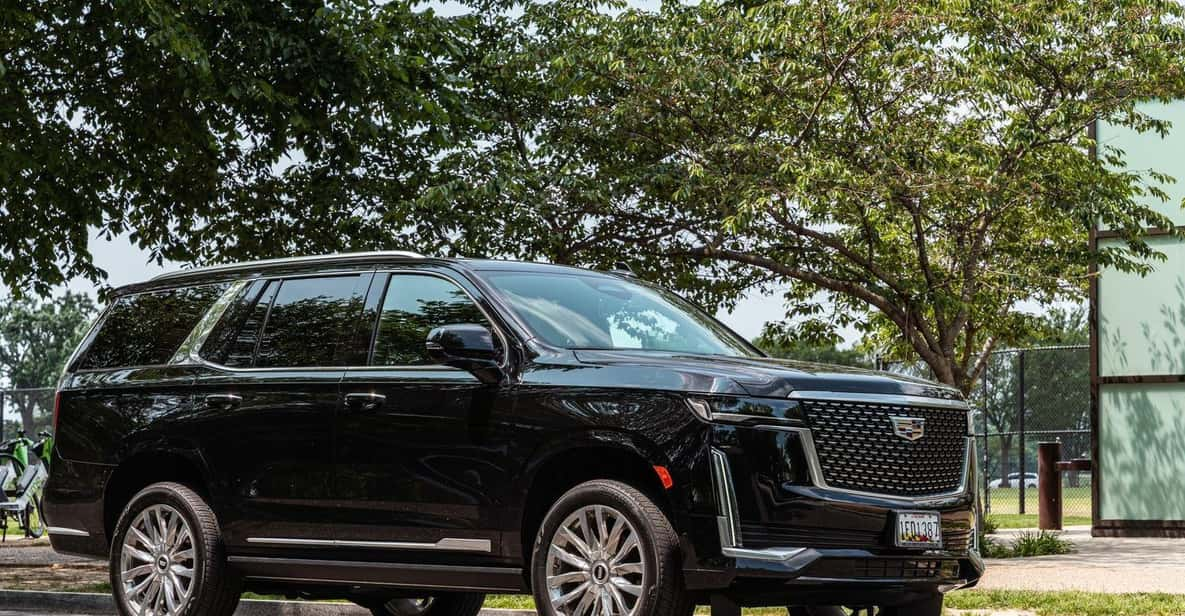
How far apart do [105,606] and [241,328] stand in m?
3.52

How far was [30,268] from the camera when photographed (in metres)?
19.7

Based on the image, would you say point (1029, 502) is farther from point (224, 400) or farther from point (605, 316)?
point (224, 400)

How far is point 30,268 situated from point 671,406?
1476cm

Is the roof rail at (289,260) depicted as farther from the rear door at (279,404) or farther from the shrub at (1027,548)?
the shrub at (1027,548)

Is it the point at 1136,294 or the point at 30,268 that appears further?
the point at 1136,294

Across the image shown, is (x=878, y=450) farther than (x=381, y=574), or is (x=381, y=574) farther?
(x=381, y=574)

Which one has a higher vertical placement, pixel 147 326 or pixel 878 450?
pixel 147 326

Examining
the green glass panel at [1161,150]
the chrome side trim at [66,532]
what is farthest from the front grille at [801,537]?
the green glass panel at [1161,150]

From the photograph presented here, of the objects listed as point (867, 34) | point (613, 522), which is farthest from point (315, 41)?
point (613, 522)

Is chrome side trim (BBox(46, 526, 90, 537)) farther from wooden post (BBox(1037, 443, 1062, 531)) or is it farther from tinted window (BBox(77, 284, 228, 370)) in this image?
wooden post (BBox(1037, 443, 1062, 531))

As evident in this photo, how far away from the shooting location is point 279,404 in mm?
8586

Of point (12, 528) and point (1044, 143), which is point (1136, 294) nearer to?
point (1044, 143)

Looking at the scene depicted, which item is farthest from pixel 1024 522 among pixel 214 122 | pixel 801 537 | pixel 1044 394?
pixel 801 537

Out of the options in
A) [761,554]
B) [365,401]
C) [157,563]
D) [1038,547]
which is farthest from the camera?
[1038,547]
